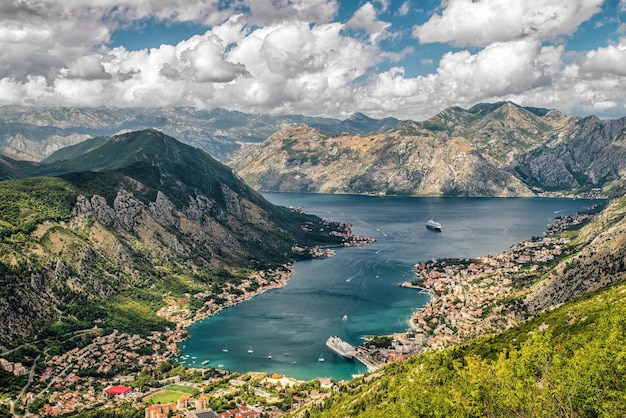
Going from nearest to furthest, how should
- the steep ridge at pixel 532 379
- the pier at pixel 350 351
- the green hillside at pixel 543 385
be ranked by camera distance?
the green hillside at pixel 543 385 < the steep ridge at pixel 532 379 < the pier at pixel 350 351

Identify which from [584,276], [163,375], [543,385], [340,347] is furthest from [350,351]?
[543,385]

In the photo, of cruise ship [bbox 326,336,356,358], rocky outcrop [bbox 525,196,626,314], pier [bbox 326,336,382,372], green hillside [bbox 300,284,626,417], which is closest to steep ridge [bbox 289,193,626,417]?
green hillside [bbox 300,284,626,417]

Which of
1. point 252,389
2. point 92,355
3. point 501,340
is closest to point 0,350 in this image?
point 92,355

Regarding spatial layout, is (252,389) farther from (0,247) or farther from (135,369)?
(0,247)

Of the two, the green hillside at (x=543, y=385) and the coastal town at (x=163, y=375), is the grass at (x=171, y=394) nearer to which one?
the coastal town at (x=163, y=375)

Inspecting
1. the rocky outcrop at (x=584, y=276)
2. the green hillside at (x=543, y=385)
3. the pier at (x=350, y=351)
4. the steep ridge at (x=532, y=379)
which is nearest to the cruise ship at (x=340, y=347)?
the pier at (x=350, y=351)
